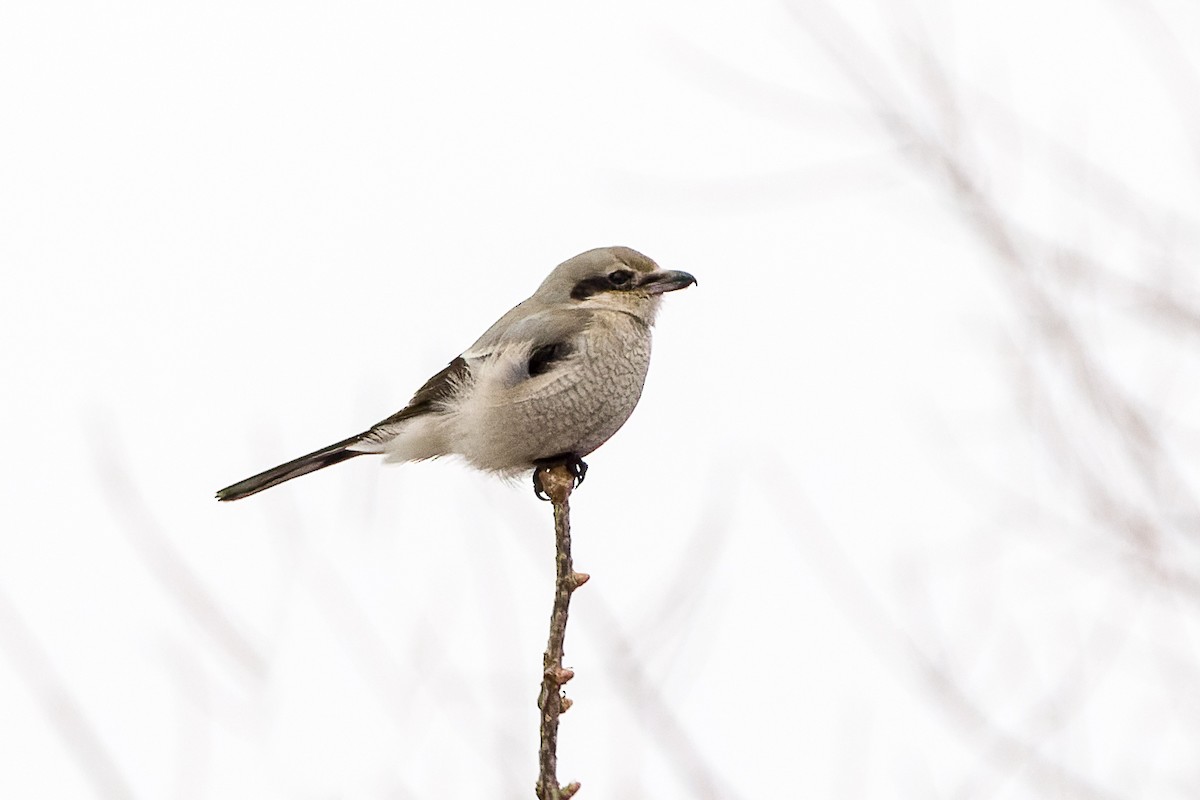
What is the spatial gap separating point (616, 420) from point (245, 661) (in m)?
1.50

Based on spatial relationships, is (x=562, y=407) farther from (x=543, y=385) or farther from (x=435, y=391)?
(x=435, y=391)

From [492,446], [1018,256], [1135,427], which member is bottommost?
[1135,427]

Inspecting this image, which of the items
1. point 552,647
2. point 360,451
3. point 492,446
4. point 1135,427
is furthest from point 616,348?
point 552,647

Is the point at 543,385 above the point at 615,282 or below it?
below

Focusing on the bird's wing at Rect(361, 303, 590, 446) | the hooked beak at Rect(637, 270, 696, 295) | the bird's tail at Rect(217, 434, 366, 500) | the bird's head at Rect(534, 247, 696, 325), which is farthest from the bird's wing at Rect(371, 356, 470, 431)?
the hooked beak at Rect(637, 270, 696, 295)

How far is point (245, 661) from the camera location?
2.62 m

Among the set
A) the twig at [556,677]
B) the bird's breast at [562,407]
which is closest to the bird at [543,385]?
the bird's breast at [562,407]

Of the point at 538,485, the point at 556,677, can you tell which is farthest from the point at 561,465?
the point at 556,677

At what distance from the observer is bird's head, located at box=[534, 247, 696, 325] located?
4.16 meters

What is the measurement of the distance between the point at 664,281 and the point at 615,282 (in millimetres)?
149

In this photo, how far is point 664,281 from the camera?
13.7 ft

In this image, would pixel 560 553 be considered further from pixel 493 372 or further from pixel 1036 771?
pixel 493 372

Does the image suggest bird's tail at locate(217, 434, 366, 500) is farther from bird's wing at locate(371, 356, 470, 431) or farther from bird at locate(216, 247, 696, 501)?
bird's wing at locate(371, 356, 470, 431)

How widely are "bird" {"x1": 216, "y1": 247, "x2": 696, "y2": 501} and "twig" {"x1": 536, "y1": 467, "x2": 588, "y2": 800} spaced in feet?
3.86
